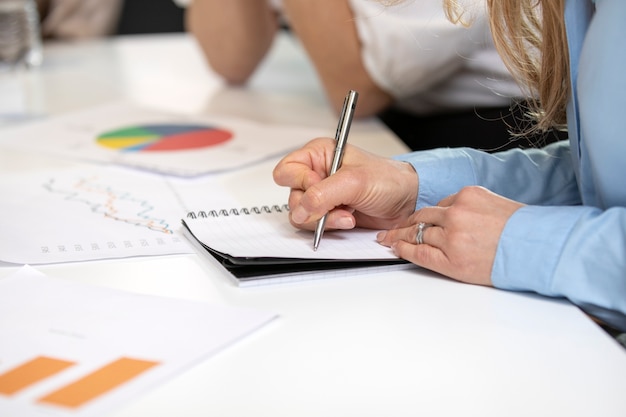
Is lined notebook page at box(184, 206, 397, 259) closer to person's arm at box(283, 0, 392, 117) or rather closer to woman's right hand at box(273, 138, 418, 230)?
woman's right hand at box(273, 138, 418, 230)

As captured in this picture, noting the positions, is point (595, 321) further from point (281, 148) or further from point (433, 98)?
point (433, 98)

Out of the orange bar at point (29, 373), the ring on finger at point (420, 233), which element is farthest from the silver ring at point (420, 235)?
the orange bar at point (29, 373)

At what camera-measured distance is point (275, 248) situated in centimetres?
70

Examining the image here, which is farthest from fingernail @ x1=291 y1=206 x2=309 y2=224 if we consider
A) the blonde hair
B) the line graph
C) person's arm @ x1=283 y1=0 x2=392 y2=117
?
person's arm @ x1=283 y1=0 x2=392 y2=117

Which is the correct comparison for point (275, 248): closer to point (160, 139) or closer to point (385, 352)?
point (385, 352)

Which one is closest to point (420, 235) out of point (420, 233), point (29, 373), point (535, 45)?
point (420, 233)

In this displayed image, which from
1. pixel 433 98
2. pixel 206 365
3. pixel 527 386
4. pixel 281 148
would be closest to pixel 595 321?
pixel 527 386

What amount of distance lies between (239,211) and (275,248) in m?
0.12

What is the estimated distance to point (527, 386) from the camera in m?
0.51

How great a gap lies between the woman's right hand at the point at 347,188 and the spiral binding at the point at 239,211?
40 mm

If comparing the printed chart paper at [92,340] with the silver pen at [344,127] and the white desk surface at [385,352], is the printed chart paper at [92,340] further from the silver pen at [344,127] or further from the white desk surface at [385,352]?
the silver pen at [344,127]

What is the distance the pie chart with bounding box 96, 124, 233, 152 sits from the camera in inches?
43.3


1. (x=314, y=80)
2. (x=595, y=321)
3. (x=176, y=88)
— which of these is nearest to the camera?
(x=595, y=321)

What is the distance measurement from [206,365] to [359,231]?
0.28m
